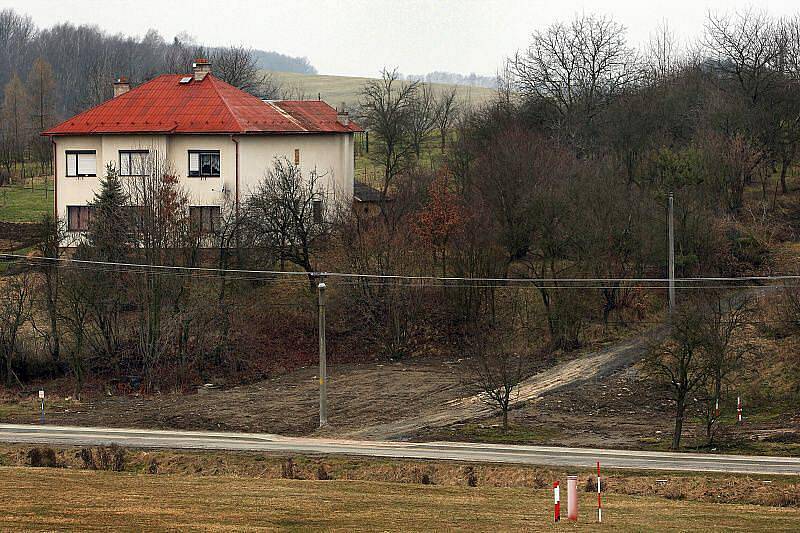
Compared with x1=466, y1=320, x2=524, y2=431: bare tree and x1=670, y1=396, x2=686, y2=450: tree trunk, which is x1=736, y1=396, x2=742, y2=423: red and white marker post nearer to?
x1=670, y1=396, x2=686, y2=450: tree trunk

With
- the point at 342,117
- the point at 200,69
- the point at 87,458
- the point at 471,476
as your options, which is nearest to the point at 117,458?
the point at 87,458

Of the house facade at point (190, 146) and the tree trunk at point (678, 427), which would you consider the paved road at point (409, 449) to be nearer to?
the tree trunk at point (678, 427)

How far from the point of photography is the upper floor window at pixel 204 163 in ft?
198

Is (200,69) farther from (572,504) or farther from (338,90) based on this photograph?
(338,90)

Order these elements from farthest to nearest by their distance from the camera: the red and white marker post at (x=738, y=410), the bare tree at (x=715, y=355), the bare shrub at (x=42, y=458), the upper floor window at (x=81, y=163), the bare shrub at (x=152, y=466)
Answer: the upper floor window at (x=81, y=163)
the red and white marker post at (x=738, y=410)
the bare tree at (x=715, y=355)
the bare shrub at (x=42, y=458)
the bare shrub at (x=152, y=466)

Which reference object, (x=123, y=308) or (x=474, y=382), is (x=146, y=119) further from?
(x=474, y=382)

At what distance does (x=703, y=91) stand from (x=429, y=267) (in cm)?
2821

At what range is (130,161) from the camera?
198 ft

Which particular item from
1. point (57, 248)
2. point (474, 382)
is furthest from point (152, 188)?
point (474, 382)

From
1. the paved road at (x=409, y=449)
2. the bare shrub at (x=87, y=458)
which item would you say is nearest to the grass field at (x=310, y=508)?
the bare shrub at (x=87, y=458)

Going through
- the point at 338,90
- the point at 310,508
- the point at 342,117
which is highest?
the point at 338,90

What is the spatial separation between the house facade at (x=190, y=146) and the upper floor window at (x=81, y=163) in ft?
0.18

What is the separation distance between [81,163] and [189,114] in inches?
261

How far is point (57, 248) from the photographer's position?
52.2 meters
